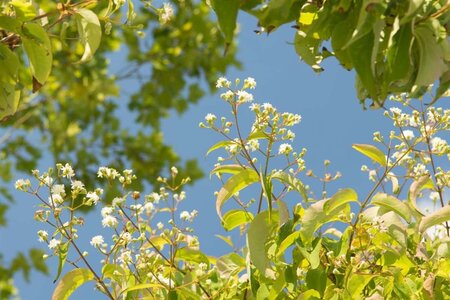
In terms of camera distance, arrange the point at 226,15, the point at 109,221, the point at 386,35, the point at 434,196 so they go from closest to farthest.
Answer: the point at 226,15, the point at 386,35, the point at 109,221, the point at 434,196

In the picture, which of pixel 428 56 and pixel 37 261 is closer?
pixel 428 56

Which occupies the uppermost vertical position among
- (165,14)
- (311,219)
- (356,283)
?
(165,14)

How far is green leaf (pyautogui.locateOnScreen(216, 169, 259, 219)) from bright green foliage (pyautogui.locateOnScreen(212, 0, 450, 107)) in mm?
478

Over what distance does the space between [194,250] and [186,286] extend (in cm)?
9

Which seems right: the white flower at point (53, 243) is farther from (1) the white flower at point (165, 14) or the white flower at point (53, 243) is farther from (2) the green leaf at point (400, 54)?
(2) the green leaf at point (400, 54)

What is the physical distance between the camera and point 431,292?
150 cm

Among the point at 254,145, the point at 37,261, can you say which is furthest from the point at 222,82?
the point at 37,261

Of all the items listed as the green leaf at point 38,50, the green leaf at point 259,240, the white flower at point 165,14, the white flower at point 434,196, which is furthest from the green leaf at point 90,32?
the white flower at point 434,196

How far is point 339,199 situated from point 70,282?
61cm

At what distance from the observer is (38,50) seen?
4.43 feet

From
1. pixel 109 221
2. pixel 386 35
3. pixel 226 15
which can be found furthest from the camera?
pixel 109 221

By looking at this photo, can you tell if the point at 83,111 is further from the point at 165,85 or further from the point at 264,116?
the point at 264,116

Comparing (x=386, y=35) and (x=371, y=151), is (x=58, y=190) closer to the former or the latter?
(x=371, y=151)

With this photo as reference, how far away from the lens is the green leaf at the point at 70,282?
1577 millimetres
